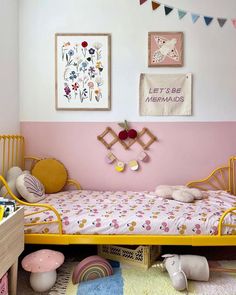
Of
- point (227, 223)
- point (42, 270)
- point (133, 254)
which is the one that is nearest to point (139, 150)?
point (133, 254)

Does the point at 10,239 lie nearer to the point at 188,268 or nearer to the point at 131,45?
the point at 188,268

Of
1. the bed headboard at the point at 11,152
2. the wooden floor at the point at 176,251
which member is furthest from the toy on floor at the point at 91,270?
the bed headboard at the point at 11,152

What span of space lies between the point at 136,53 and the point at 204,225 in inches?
67.4

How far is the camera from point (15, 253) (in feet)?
6.33

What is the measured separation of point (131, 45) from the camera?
121 inches

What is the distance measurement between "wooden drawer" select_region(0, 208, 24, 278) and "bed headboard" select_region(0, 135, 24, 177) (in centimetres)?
90

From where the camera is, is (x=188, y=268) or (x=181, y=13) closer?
(x=188, y=268)

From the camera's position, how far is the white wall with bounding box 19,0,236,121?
306cm

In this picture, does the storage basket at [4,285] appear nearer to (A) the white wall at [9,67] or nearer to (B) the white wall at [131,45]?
(A) the white wall at [9,67]

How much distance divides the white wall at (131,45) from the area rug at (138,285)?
4.65 ft

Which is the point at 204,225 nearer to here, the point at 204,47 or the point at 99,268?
the point at 99,268

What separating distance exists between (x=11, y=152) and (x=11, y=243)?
1.25 metres

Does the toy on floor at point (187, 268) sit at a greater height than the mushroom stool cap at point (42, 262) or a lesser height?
lesser

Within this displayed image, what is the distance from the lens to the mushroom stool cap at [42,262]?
2.10 m
